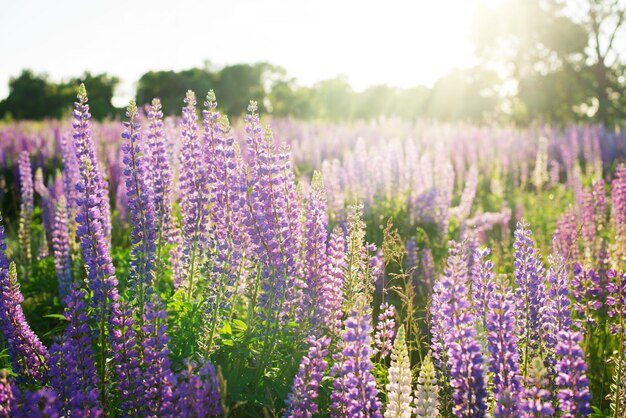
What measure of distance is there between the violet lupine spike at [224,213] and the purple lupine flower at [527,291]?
1.77 metres

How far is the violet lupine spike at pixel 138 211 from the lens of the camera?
3.79m

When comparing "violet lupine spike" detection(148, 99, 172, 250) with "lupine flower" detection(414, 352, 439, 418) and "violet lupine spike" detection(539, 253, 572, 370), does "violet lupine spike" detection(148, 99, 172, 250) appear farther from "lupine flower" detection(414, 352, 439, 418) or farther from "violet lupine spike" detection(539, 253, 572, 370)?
"violet lupine spike" detection(539, 253, 572, 370)

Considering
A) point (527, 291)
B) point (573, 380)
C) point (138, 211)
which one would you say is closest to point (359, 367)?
point (573, 380)

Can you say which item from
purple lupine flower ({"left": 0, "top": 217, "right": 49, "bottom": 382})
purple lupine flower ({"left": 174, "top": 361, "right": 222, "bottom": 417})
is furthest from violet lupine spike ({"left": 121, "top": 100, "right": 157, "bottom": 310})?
purple lupine flower ({"left": 174, "top": 361, "right": 222, "bottom": 417})

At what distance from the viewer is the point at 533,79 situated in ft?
129

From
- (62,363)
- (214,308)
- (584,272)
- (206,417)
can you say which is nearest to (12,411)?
(62,363)

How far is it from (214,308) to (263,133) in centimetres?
122

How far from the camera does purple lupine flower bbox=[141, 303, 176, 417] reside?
2945mm

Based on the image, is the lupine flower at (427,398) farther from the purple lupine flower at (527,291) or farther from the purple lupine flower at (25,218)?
the purple lupine flower at (25,218)

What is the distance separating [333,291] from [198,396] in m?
1.37

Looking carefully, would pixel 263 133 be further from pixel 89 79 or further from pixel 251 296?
pixel 89 79

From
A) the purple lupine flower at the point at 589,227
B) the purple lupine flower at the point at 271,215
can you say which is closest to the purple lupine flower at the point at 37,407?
the purple lupine flower at the point at 271,215

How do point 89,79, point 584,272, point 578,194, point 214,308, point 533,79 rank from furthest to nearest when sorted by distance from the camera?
point 89,79 < point 533,79 < point 578,194 < point 584,272 < point 214,308

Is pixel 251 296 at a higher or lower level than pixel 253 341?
higher
